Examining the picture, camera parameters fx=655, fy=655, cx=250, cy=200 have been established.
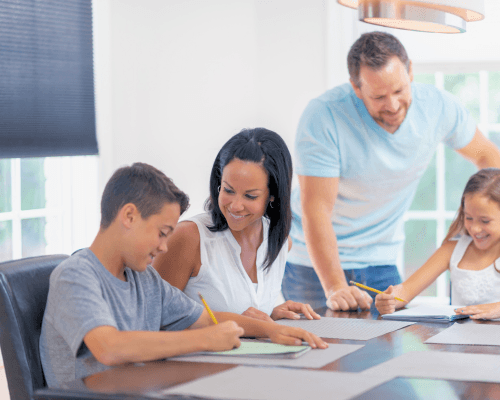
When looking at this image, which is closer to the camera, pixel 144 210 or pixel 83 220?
pixel 144 210

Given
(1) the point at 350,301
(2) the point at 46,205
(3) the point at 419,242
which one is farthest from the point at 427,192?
(2) the point at 46,205

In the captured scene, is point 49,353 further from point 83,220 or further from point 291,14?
point 291,14

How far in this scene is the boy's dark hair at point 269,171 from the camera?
1.80m

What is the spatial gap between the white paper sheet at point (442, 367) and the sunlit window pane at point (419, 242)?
2307mm

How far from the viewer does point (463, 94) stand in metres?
3.54

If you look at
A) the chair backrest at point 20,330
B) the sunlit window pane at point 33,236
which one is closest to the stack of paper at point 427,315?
the chair backrest at point 20,330

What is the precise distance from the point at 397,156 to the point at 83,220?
1.90 metres

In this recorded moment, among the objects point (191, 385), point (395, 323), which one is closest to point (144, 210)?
point (191, 385)

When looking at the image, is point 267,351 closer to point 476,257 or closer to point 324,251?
point 324,251

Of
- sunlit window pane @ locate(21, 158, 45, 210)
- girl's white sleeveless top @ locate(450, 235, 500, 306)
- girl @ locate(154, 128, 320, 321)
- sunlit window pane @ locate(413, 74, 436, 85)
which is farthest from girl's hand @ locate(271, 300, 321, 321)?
sunlit window pane @ locate(413, 74, 436, 85)

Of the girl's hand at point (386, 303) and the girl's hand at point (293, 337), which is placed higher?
the girl's hand at point (293, 337)

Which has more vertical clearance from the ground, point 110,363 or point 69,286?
point 69,286

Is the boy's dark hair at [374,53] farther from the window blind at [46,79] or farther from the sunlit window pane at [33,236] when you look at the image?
the sunlit window pane at [33,236]

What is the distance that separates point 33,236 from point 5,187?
1.00 ft
